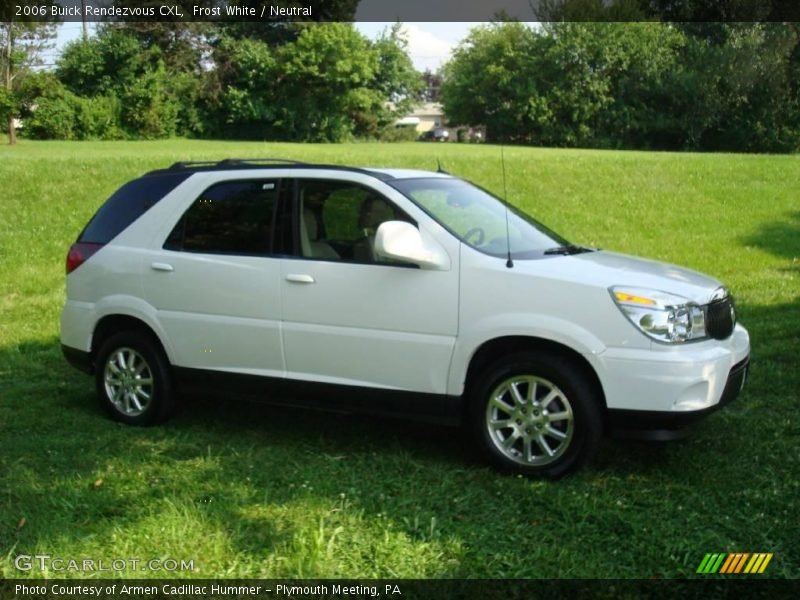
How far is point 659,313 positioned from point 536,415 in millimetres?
863

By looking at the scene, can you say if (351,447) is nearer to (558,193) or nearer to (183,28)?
(558,193)

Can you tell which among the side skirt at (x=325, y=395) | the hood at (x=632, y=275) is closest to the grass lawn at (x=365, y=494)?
the side skirt at (x=325, y=395)

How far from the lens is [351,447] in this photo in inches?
210

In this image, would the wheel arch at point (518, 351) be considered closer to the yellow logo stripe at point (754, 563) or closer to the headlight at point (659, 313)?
the headlight at point (659, 313)

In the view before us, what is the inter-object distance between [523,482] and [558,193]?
1381cm

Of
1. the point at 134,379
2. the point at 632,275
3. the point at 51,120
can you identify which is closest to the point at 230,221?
the point at 134,379

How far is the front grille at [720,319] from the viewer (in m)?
4.61

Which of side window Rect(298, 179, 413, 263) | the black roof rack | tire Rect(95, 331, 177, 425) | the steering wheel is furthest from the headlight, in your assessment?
tire Rect(95, 331, 177, 425)

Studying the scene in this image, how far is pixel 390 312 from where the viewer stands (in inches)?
192

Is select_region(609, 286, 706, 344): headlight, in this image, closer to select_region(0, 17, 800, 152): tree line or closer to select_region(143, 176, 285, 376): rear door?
select_region(143, 176, 285, 376): rear door

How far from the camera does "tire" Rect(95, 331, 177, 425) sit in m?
5.76

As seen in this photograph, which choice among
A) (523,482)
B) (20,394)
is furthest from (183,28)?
(523,482)

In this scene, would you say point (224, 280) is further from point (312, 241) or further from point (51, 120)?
point (51, 120)

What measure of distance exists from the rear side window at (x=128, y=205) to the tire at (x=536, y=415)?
2.73m
